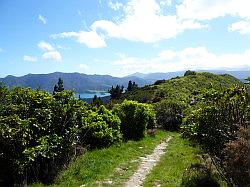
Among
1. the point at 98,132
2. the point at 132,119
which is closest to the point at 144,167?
the point at 98,132

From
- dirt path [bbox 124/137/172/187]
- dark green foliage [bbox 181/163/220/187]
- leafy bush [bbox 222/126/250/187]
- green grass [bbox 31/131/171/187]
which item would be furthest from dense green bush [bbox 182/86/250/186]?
green grass [bbox 31/131/171/187]

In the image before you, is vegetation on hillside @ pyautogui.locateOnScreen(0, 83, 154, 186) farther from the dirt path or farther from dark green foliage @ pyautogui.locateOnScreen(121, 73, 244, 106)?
dark green foliage @ pyautogui.locateOnScreen(121, 73, 244, 106)

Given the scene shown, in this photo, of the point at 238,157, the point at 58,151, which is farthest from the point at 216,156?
the point at 58,151

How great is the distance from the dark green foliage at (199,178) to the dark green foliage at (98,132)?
6578 millimetres

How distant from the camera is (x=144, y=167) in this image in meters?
18.0

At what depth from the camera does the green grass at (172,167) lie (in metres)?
15.1

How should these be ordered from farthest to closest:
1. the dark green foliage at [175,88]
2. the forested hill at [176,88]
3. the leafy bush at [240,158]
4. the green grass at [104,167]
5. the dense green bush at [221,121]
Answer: the forested hill at [176,88], the dark green foliage at [175,88], the green grass at [104,167], the dense green bush at [221,121], the leafy bush at [240,158]

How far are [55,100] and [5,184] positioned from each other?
4.01 meters

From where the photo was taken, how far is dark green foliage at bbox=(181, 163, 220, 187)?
13.7 m

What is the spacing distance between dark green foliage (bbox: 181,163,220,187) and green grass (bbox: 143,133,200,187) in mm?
345

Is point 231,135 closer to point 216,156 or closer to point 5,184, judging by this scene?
point 216,156

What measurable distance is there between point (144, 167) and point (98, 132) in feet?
13.3

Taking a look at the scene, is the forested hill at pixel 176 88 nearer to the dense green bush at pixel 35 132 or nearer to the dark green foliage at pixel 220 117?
the dense green bush at pixel 35 132

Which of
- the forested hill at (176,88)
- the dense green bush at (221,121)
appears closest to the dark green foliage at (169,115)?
the forested hill at (176,88)
